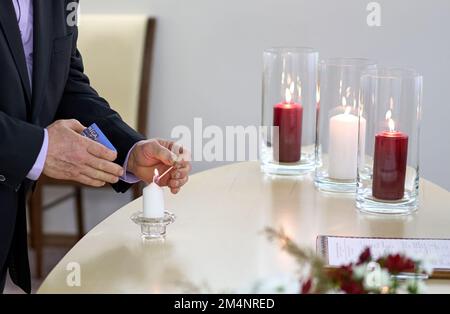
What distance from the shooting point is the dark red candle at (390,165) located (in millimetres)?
1742

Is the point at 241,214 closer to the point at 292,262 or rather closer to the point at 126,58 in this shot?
the point at 292,262

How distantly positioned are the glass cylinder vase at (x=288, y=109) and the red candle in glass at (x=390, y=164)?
346 millimetres

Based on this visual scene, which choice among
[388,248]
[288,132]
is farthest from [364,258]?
[288,132]

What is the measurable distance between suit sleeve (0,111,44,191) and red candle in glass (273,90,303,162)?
27.5 inches

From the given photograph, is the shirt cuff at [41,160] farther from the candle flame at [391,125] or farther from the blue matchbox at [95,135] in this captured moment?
the candle flame at [391,125]

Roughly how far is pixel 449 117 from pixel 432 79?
17 centimetres

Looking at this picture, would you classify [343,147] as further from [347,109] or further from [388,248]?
[388,248]

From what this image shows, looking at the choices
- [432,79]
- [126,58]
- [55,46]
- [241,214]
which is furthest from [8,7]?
[432,79]

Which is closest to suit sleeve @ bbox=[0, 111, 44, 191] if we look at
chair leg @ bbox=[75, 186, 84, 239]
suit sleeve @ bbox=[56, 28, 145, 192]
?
suit sleeve @ bbox=[56, 28, 145, 192]

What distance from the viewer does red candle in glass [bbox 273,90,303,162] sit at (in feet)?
6.89

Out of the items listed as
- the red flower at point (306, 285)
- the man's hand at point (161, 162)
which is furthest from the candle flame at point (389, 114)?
the red flower at point (306, 285)

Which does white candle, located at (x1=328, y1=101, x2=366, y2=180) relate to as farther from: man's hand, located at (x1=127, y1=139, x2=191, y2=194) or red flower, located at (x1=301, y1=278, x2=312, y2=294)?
red flower, located at (x1=301, y1=278, x2=312, y2=294)

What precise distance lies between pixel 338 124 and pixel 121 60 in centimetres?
171

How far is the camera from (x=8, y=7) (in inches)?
67.1
